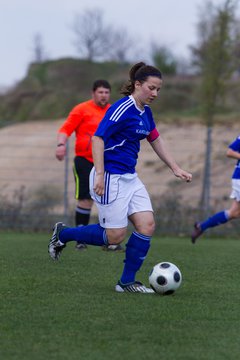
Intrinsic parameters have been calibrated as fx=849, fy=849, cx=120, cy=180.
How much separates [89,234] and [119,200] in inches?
18.1

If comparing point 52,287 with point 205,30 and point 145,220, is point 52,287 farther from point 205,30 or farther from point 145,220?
point 205,30

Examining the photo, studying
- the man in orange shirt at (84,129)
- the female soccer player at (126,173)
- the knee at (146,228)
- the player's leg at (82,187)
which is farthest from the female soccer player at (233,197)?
the knee at (146,228)

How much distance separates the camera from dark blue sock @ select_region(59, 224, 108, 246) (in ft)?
21.5

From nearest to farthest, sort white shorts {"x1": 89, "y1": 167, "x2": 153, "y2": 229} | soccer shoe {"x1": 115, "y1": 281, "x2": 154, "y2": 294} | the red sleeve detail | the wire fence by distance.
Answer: white shorts {"x1": 89, "y1": 167, "x2": 153, "y2": 229}, soccer shoe {"x1": 115, "y1": 281, "x2": 154, "y2": 294}, the red sleeve detail, the wire fence

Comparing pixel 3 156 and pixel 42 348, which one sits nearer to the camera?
pixel 42 348

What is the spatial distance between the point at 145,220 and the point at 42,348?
213cm

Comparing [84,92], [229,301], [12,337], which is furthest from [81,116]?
[84,92]

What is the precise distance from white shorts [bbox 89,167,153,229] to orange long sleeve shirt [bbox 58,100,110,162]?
3785mm

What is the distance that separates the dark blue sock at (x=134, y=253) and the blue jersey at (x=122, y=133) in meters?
0.52

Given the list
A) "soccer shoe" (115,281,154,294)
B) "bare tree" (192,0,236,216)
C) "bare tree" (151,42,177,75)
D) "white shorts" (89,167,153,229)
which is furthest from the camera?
"bare tree" (151,42,177,75)

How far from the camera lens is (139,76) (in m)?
6.48

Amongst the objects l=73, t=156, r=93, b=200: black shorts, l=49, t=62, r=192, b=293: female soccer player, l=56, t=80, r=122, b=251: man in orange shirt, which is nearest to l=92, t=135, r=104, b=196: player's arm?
l=49, t=62, r=192, b=293: female soccer player

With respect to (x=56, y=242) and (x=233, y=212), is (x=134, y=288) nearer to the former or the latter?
(x=56, y=242)

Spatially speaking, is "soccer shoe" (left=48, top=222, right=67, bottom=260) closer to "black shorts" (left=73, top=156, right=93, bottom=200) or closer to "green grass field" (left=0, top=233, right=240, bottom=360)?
"green grass field" (left=0, top=233, right=240, bottom=360)
